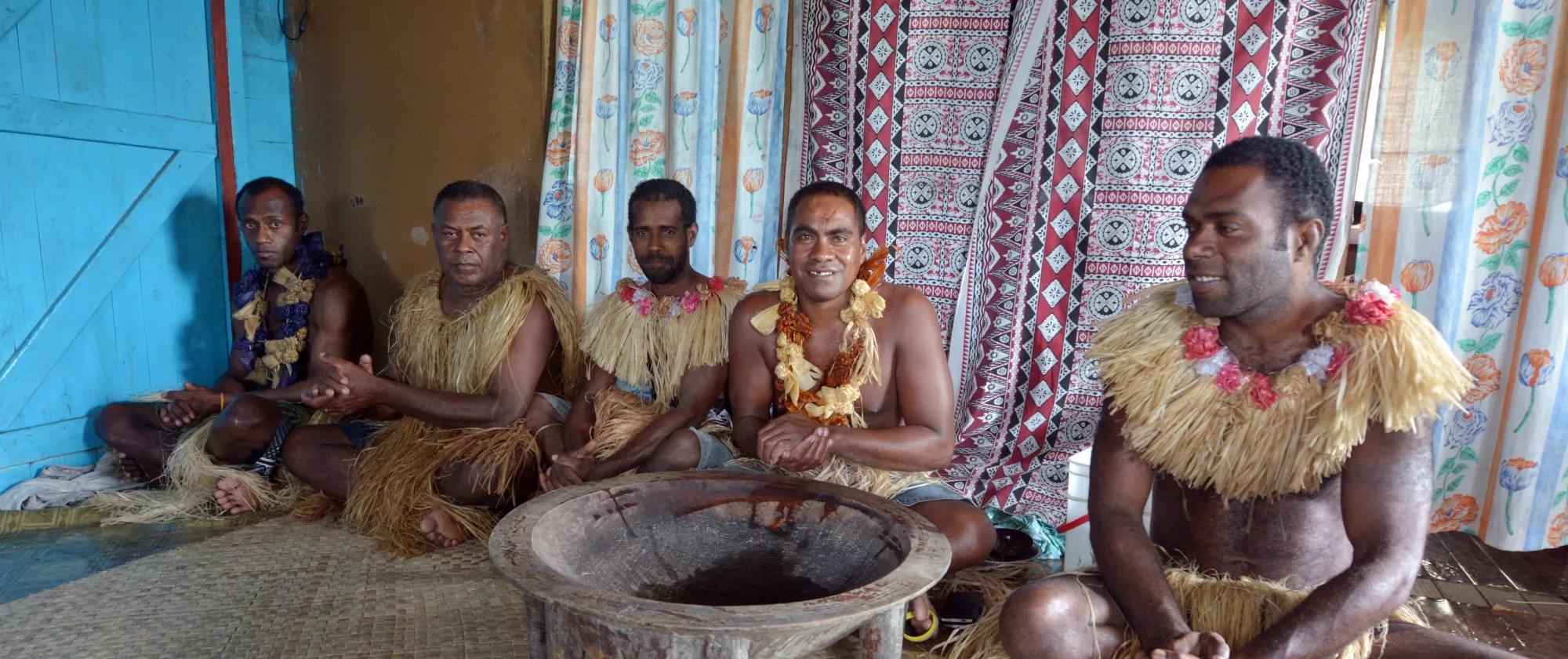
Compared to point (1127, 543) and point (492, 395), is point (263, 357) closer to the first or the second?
point (492, 395)

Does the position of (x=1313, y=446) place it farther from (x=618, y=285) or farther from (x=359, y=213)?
(x=359, y=213)

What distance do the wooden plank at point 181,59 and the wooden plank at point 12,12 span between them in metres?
0.43

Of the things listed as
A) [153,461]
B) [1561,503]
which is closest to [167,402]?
[153,461]

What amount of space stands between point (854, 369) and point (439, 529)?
142 cm

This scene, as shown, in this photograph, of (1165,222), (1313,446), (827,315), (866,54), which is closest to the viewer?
(1313,446)

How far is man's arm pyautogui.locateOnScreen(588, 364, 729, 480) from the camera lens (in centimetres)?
274

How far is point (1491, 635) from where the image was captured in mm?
2252

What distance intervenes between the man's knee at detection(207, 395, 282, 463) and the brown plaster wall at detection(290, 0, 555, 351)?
85 centimetres

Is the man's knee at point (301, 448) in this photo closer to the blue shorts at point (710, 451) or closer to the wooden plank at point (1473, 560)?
the blue shorts at point (710, 451)

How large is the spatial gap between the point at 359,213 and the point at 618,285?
1.67 meters

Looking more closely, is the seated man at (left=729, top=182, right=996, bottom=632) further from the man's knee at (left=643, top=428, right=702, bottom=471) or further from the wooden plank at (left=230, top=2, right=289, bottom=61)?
the wooden plank at (left=230, top=2, right=289, bottom=61)

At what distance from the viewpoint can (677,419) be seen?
281 cm

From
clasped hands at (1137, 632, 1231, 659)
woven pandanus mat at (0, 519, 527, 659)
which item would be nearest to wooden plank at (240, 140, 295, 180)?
woven pandanus mat at (0, 519, 527, 659)

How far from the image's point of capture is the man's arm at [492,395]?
9.21 feet
